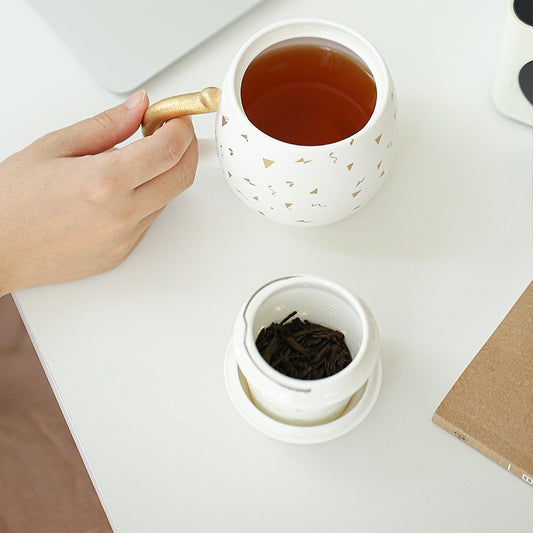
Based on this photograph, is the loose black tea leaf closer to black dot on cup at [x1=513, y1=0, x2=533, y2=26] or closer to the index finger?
the index finger

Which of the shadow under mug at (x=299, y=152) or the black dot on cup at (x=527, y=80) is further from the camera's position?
the black dot on cup at (x=527, y=80)

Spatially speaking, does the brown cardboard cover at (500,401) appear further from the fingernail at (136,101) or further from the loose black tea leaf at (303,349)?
the fingernail at (136,101)

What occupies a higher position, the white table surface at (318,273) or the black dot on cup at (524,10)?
the black dot on cup at (524,10)

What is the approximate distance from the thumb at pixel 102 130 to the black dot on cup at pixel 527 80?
1.11ft

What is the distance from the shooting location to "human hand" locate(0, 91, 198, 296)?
587mm

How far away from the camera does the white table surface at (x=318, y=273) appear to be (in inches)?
21.7

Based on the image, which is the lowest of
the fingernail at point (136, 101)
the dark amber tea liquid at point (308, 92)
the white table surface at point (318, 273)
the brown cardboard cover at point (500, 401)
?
the brown cardboard cover at point (500, 401)

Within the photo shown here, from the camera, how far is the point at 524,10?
585mm

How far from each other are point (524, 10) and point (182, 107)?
30 cm

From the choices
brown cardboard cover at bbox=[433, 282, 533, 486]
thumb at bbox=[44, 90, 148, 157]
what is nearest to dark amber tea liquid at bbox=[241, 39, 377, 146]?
thumb at bbox=[44, 90, 148, 157]

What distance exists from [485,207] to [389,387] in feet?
0.64

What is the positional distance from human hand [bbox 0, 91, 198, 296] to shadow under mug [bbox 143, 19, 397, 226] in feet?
0.17

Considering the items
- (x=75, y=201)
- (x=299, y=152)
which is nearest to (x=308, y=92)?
(x=299, y=152)

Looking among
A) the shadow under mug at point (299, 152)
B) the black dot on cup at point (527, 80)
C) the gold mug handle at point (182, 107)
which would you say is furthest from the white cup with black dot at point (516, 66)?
the gold mug handle at point (182, 107)
